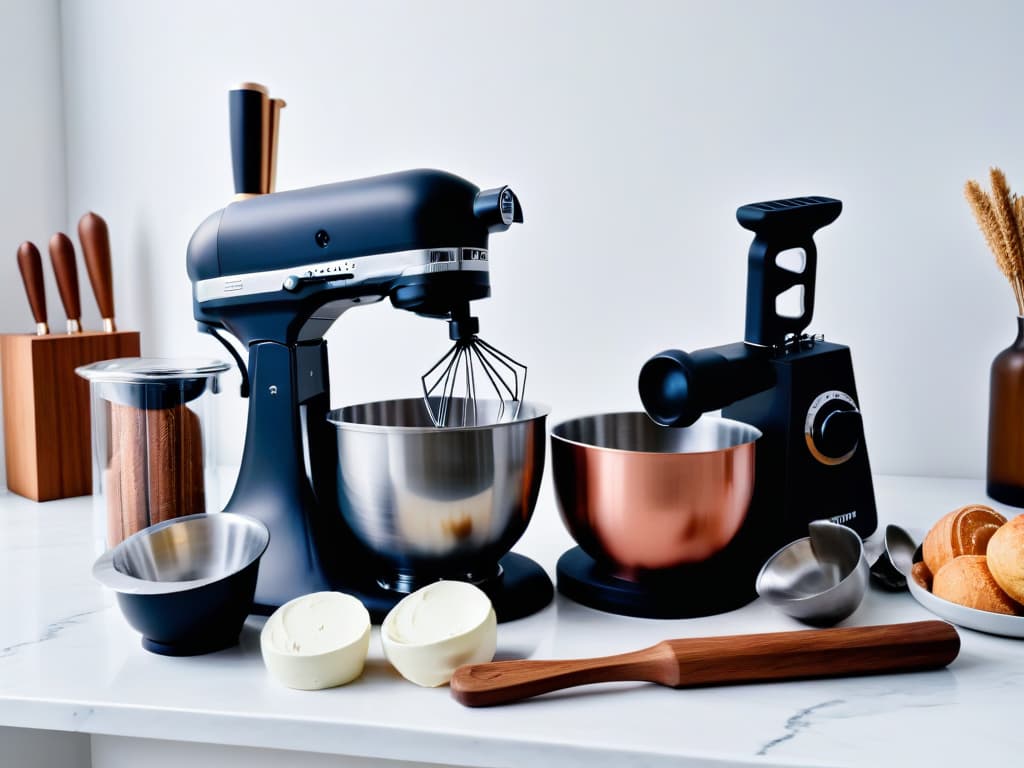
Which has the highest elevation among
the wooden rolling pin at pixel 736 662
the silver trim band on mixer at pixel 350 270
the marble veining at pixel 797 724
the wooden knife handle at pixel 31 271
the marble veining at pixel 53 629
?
the wooden knife handle at pixel 31 271

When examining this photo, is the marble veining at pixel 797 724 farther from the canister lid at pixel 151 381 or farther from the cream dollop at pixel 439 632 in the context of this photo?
the canister lid at pixel 151 381

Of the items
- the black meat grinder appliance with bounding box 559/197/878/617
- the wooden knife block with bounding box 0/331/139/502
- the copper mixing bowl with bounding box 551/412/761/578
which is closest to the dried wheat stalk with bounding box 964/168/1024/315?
the black meat grinder appliance with bounding box 559/197/878/617

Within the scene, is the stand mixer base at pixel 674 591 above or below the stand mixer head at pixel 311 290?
below

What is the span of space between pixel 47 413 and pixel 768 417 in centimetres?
86

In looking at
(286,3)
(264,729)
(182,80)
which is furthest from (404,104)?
(264,729)

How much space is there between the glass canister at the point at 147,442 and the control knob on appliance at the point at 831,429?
0.57 m

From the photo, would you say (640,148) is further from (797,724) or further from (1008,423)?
(797,724)

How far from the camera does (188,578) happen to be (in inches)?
25.6

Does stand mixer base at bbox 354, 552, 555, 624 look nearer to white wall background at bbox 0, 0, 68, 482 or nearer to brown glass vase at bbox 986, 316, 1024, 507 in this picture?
brown glass vase at bbox 986, 316, 1024, 507

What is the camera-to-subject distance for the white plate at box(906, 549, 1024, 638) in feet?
1.94

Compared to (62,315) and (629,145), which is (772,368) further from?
(62,315)

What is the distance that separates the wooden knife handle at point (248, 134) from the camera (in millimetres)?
765

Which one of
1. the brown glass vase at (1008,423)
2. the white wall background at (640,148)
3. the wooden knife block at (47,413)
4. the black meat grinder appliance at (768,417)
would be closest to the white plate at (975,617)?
the black meat grinder appliance at (768,417)

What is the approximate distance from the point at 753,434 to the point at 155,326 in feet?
3.23
